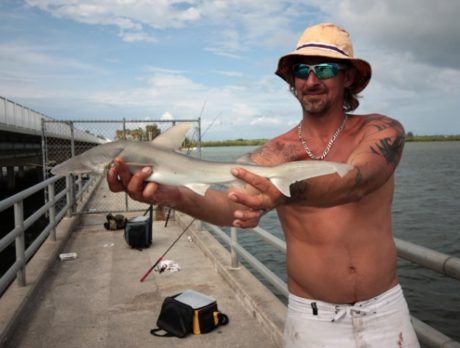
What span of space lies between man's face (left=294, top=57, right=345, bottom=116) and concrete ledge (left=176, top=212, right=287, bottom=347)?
2.44m

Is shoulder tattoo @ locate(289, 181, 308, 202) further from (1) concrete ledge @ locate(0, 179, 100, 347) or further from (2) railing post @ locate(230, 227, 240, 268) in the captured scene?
(2) railing post @ locate(230, 227, 240, 268)

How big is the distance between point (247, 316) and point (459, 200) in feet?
69.9

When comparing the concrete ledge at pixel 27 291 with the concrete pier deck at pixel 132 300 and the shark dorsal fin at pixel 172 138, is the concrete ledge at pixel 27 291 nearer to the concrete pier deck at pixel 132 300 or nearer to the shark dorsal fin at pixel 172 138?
the concrete pier deck at pixel 132 300

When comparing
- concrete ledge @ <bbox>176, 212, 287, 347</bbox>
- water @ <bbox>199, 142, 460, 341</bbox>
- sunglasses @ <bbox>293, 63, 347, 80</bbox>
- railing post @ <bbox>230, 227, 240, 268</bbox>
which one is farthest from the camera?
water @ <bbox>199, 142, 460, 341</bbox>

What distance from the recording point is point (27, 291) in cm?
543

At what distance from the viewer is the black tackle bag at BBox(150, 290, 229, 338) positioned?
4539 millimetres

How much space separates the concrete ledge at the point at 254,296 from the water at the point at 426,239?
1655mm

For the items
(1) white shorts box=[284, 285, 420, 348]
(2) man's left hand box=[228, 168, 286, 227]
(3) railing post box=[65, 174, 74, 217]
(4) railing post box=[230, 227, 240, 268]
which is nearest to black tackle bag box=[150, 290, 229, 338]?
(4) railing post box=[230, 227, 240, 268]

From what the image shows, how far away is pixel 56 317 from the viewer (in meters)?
5.06

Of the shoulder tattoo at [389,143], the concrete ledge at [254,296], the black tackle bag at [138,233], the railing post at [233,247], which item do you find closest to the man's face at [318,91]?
the shoulder tattoo at [389,143]

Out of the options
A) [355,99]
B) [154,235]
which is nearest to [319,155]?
[355,99]

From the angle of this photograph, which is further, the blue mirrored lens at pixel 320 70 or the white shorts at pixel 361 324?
the blue mirrored lens at pixel 320 70

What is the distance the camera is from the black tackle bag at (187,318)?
14.9 ft

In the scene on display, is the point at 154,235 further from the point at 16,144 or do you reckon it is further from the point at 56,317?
the point at 16,144
